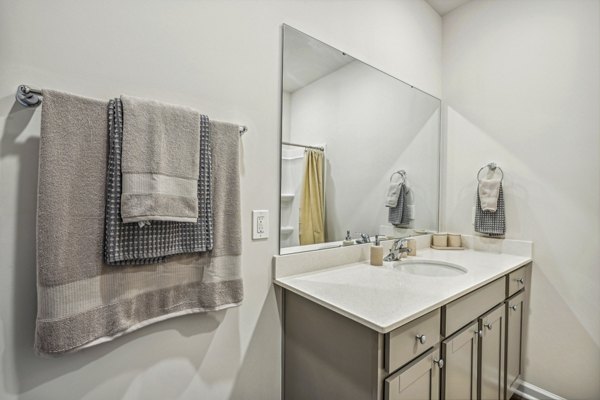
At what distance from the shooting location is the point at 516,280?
5.36ft

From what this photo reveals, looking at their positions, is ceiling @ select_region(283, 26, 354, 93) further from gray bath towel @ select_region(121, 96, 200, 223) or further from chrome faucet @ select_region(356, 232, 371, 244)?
chrome faucet @ select_region(356, 232, 371, 244)

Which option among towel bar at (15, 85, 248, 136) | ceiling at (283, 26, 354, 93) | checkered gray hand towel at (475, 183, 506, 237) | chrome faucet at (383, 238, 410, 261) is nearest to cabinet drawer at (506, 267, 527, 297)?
checkered gray hand towel at (475, 183, 506, 237)

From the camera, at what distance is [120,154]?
0.82m

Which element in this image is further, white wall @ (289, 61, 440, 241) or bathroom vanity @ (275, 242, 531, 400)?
white wall @ (289, 61, 440, 241)

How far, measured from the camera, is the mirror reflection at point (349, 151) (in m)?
1.33

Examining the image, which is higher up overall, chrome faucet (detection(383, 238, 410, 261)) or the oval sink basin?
chrome faucet (detection(383, 238, 410, 261))

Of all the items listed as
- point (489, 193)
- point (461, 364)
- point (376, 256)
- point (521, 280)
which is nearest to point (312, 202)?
point (376, 256)

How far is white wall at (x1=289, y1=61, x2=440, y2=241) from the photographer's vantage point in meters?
1.44

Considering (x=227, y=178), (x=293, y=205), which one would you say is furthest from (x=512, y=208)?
(x=227, y=178)

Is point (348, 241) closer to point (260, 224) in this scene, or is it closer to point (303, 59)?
point (260, 224)

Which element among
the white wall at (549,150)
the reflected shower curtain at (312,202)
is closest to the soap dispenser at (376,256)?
the reflected shower curtain at (312,202)

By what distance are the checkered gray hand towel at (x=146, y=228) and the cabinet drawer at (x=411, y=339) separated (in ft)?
2.23

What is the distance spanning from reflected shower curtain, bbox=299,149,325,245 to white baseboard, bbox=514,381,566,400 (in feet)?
5.28

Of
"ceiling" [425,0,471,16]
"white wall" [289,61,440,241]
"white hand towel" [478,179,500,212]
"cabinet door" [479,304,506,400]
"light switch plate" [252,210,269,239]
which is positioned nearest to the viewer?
"light switch plate" [252,210,269,239]
